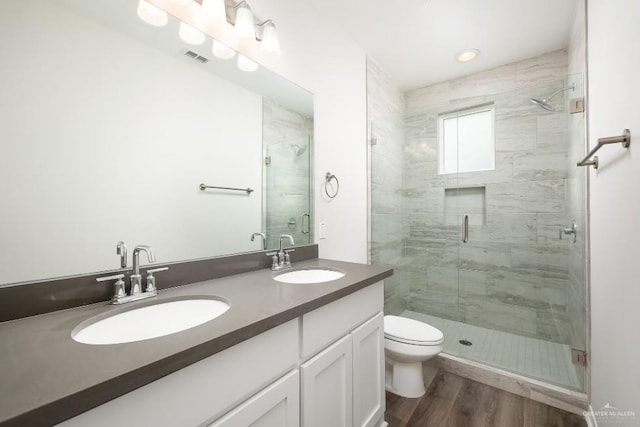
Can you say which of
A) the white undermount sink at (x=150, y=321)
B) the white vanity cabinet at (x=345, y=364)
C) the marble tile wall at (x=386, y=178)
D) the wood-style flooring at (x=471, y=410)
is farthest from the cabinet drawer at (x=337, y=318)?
the marble tile wall at (x=386, y=178)

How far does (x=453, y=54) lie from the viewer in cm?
234

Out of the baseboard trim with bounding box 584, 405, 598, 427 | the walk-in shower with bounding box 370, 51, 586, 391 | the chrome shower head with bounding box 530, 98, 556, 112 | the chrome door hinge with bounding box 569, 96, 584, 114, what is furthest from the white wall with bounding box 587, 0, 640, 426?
the chrome shower head with bounding box 530, 98, 556, 112

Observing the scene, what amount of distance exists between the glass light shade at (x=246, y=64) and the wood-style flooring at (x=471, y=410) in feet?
6.92

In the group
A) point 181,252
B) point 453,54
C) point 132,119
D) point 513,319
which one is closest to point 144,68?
point 132,119

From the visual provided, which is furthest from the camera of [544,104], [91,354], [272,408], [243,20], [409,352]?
[544,104]

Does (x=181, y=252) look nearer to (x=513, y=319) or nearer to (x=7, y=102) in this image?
(x=7, y=102)

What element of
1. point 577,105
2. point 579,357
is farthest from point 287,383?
point 577,105

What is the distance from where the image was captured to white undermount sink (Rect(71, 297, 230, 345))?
74cm

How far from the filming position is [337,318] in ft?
3.49

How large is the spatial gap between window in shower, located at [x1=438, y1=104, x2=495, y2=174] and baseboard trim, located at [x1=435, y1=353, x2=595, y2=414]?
5.62 ft

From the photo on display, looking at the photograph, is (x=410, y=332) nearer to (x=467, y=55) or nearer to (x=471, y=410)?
(x=471, y=410)

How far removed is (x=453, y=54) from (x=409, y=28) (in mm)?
588

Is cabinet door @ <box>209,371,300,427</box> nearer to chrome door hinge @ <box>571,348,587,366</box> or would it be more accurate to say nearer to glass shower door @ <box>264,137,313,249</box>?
glass shower door @ <box>264,137,313,249</box>

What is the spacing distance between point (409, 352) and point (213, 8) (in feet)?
6.89
